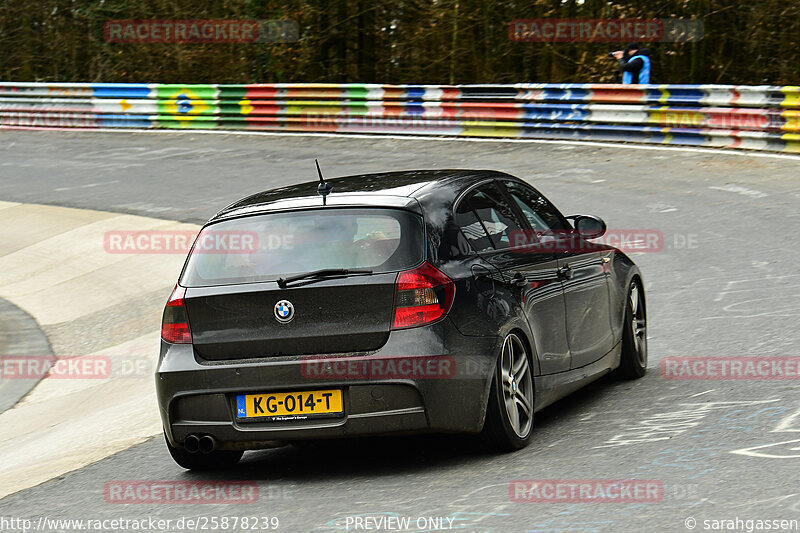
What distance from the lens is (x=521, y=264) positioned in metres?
6.64

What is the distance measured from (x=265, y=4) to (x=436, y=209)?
29911 millimetres

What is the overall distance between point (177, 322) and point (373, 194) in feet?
4.01

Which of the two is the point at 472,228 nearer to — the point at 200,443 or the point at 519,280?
the point at 519,280

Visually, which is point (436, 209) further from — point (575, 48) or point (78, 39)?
point (78, 39)

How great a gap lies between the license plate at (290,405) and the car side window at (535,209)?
195 cm

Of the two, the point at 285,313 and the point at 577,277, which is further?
the point at 577,277

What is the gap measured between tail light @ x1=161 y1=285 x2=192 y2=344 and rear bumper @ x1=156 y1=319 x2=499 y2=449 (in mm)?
201

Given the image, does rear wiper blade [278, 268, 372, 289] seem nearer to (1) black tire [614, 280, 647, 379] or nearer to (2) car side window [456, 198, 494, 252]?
(2) car side window [456, 198, 494, 252]

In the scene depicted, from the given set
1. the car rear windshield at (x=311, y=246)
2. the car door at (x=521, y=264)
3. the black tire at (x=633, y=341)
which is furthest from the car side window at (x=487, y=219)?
the black tire at (x=633, y=341)

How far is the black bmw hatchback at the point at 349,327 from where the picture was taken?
582cm

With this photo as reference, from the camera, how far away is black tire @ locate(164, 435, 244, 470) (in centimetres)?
641
